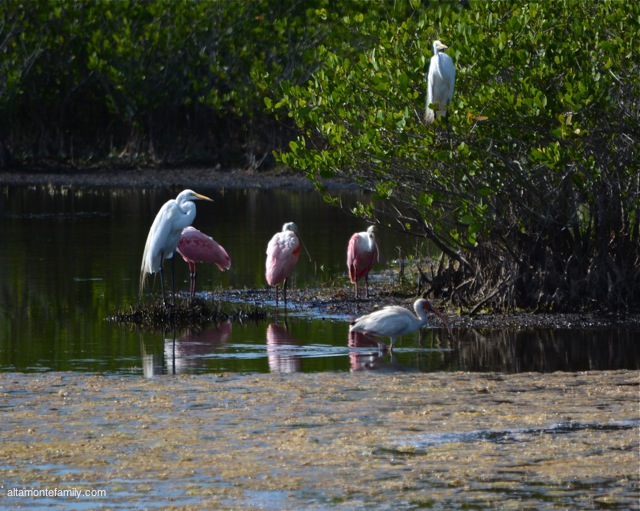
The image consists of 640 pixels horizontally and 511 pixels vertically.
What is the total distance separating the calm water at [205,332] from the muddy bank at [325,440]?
0.91 meters

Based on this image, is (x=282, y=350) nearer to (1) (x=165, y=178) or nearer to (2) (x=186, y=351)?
(2) (x=186, y=351)

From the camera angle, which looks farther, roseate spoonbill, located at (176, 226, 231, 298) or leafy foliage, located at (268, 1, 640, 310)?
roseate spoonbill, located at (176, 226, 231, 298)

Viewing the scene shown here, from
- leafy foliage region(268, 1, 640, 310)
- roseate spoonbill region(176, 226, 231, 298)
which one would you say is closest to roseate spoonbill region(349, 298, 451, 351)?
leafy foliage region(268, 1, 640, 310)

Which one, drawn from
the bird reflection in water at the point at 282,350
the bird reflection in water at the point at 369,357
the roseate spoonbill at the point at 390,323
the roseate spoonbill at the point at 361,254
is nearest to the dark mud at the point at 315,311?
the roseate spoonbill at the point at 361,254

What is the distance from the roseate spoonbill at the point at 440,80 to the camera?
41.4 feet

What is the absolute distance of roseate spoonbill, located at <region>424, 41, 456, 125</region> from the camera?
12.6 meters

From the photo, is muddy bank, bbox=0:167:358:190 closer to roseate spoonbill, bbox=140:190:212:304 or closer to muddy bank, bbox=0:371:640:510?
→ roseate spoonbill, bbox=140:190:212:304

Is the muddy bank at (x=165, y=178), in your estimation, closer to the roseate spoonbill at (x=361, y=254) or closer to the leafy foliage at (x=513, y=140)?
the roseate spoonbill at (x=361, y=254)

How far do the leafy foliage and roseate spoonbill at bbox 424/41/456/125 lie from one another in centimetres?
22

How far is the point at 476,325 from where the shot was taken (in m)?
13.9

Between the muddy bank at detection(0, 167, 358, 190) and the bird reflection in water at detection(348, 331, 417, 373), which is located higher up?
the muddy bank at detection(0, 167, 358, 190)

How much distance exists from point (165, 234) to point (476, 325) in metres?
3.39

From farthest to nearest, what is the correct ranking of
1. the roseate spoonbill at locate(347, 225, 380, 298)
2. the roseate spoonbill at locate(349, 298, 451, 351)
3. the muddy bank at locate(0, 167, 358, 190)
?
the muddy bank at locate(0, 167, 358, 190), the roseate spoonbill at locate(347, 225, 380, 298), the roseate spoonbill at locate(349, 298, 451, 351)

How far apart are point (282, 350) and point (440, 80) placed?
2.79m
